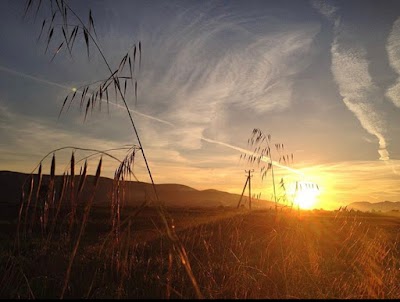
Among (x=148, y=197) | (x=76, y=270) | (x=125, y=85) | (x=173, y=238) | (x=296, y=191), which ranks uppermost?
(x=125, y=85)

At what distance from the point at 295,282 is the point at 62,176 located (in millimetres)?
2592

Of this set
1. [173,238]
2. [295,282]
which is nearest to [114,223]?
[173,238]

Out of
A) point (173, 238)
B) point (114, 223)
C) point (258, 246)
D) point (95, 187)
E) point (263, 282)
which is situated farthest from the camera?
point (258, 246)

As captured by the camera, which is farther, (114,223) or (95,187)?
(114,223)

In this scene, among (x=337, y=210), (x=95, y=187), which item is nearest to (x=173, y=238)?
(x=95, y=187)

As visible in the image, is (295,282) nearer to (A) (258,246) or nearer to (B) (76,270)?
(B) (76,270)

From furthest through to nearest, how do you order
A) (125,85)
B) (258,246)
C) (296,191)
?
1. (258,246)
2. (296,191)
3. (125,85)

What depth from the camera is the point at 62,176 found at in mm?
1932

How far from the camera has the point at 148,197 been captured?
1858mm

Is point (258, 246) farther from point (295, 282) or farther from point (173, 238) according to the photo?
point (173, 238)

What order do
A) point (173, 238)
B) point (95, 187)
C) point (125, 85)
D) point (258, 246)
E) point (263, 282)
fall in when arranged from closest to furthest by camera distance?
point (173, 238)
point (95, 187)
point (125, 85)
point (263, 282)
point (258, 246)

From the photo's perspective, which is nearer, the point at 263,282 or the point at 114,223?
the point at 114,223

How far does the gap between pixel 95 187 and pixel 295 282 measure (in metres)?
2.53

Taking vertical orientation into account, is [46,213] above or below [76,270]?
above
